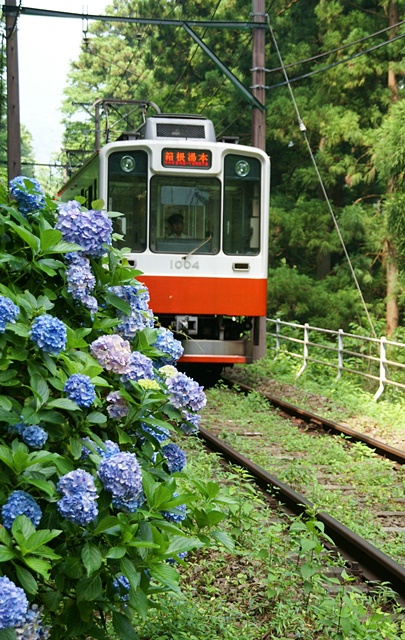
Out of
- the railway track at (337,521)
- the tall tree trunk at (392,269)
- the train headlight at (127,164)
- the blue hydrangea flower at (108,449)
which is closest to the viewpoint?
the blue hydrangea flower at (108,449)

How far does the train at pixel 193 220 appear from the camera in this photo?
13.7 meters

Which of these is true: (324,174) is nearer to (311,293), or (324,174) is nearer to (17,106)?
(311,293)

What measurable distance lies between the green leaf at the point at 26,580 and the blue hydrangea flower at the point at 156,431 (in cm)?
75

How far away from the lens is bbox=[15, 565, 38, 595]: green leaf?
2.84 m

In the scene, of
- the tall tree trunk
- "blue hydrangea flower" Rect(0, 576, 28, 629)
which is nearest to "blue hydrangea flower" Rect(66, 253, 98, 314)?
"blue hydrangea flower" Rect(0, 576, 28, 629)

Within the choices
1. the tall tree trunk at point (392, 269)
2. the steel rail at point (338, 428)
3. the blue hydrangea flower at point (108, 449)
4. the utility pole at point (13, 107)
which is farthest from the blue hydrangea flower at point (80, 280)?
the tall tree trunk at point (392, 269)

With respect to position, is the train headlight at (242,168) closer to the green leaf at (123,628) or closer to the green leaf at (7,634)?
the green leaf at (123,628)

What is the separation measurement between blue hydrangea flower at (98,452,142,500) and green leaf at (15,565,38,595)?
33 cm

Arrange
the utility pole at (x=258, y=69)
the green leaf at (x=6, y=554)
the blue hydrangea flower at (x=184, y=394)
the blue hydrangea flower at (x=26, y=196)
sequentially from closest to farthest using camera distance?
the green leaf at (x=6, y=554) < the blue hydrangea flower at (x=184, y=394) < the blue hydrangea flower at (x=26, y=196) < the utility pole at (x=258, y=69)

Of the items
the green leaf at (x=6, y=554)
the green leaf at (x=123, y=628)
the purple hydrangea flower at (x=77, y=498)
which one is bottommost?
the green leaf at (x=123, y=628)

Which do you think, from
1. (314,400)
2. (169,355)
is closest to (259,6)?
(314,400)

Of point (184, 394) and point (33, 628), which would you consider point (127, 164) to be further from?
point (33, 628)

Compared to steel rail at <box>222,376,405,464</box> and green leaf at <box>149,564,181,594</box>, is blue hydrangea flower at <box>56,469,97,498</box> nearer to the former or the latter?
green leaf at <box>149,564,181,594</box>

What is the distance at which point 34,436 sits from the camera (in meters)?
3.03
